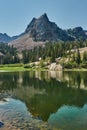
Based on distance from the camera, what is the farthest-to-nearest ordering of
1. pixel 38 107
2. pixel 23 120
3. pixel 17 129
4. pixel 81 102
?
pixel 81 102, pixel 38 107, pixel 23 120, pixel 17 129

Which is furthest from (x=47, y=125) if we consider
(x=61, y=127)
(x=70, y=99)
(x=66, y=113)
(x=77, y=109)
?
(x=70, y=99)

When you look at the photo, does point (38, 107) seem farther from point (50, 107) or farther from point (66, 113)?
point (66, 113)

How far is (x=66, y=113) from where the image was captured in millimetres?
49531

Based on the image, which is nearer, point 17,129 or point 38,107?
point 17,129

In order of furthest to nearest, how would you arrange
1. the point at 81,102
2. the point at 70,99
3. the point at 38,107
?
the point at 70,99, the point at 81,102, the point at 38,107

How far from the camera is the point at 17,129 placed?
36594 millimetres

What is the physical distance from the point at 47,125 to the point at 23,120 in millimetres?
4807

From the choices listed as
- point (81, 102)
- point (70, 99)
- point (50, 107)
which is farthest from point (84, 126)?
point (70, 99)

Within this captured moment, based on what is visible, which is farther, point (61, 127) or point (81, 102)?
point (81, 102)

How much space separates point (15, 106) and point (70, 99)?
15.3 meters

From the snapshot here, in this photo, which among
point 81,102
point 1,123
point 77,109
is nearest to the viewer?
point 1,123

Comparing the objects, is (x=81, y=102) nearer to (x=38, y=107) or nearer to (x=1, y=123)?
(x=38, y=107)

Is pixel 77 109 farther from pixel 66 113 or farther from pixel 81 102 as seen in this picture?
pixel 81 102

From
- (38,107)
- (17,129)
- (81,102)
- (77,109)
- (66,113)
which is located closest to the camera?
(17,129)
